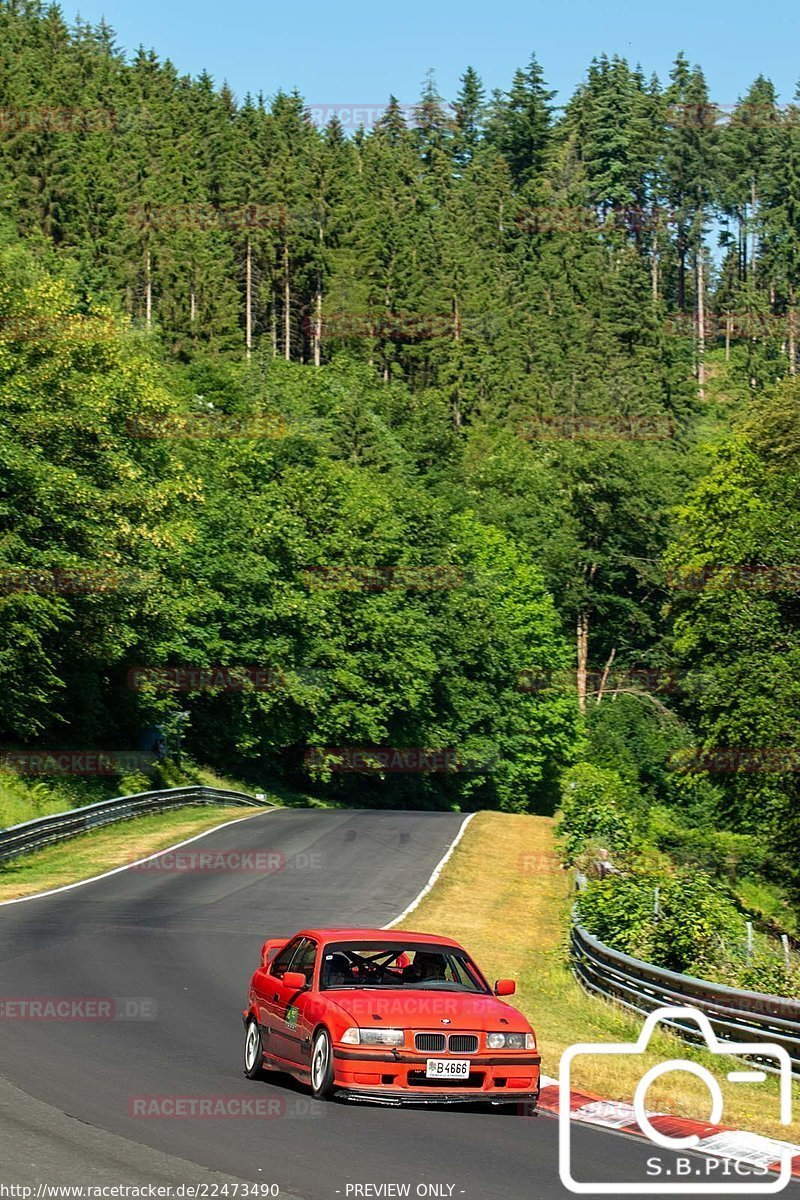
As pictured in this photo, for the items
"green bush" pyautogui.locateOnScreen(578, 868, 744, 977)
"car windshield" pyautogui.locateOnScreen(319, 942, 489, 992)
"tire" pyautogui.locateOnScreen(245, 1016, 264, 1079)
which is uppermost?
"car windshield" pyautogui.locateOnScreen(319, 942, 489, 992)

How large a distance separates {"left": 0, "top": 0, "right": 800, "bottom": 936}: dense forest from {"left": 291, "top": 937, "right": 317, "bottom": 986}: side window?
2788 centimetres

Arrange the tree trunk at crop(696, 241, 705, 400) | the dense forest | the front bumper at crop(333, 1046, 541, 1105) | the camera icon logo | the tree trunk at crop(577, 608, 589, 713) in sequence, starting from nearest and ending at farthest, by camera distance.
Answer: the camera icon logo < the front bumper at crop(333, 1046, 541, 1105) < the dense forest < the tree trunk at crop(577, 608, 589, 713) < the tree trunk at crop(696, 241, 705, 400)

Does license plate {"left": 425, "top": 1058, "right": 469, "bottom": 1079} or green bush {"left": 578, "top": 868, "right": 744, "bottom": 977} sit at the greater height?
license plate {"left": 425, "top": 1058, "right": 469, "bottom": 1079}

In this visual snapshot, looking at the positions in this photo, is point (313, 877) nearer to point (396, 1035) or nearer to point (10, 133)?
point (396, 1035)

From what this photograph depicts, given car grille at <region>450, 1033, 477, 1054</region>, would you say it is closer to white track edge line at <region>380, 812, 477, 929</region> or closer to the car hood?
the car hood

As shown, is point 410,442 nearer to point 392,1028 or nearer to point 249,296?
point 249,296

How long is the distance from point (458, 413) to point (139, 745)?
74.7 m

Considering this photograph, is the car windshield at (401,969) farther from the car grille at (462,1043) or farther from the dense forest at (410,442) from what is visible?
the dense forest at (410,442)

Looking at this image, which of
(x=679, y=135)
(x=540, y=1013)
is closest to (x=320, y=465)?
(x=540, y=1013)

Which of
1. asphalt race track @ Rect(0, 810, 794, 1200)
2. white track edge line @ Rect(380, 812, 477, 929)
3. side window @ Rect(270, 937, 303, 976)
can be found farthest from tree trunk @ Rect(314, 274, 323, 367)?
side window @ Rect(270, 937, 303, 976)

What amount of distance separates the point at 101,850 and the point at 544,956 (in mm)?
17111

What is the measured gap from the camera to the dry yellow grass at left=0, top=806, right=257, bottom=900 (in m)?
34.5

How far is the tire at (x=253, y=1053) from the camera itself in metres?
13.7

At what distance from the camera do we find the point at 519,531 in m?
96.0
